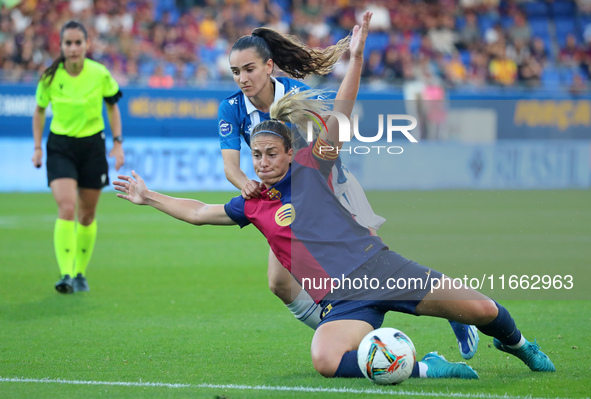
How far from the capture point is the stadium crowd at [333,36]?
64.5ft

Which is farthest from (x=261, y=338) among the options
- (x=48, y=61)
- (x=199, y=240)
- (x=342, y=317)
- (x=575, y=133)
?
(x=575, y=133)

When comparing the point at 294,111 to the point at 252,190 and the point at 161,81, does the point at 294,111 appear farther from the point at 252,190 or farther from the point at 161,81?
the point at 161,81

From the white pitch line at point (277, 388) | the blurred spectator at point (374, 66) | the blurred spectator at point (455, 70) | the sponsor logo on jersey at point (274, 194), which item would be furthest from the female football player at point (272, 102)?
the blurred spectator at point (455, 70)

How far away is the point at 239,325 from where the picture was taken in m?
6.51

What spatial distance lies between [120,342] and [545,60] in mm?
20728

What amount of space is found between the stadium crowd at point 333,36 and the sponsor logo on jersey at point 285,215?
1405 cm

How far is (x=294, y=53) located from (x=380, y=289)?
2049mm

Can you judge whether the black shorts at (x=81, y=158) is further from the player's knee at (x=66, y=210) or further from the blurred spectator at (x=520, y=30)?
the blurred spectator at (x=520, y=30)

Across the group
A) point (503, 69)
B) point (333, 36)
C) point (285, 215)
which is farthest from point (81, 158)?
point (503, 69)

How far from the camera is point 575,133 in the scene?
20484 millimetres

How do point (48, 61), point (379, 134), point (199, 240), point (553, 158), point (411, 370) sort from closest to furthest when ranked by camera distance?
point (411, 370), point (379, 134), point (199, 240), point (48, 61), point (553, 158)

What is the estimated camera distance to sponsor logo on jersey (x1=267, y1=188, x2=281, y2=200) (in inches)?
191

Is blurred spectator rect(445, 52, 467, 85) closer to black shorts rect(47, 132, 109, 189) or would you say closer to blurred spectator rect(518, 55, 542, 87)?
blurred spectator rect(518, 55, 542, 87)

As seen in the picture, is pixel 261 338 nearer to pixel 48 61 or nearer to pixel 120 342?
pixel 120 342
